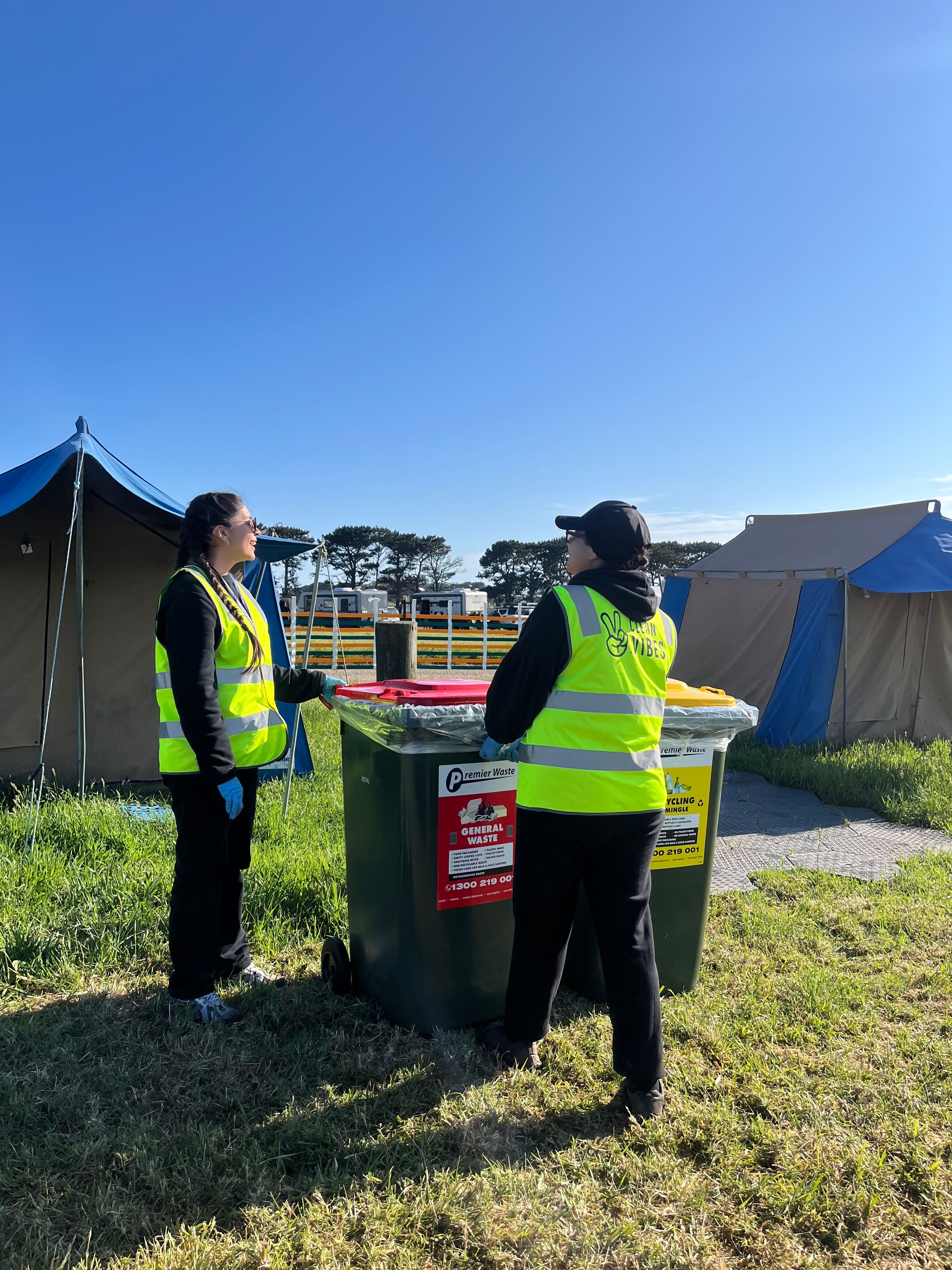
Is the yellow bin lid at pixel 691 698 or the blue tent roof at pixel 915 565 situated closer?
the yellow bin lid at pixel 691 698

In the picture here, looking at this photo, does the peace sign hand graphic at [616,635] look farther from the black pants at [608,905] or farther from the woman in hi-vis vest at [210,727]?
the woman in hi-vis vest at [210,727]

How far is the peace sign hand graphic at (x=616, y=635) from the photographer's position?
99.0 inches

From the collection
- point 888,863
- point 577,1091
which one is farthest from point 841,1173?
point 888,863

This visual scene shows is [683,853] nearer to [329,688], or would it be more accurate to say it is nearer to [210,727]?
[329,688]

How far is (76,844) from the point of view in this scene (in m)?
4.70

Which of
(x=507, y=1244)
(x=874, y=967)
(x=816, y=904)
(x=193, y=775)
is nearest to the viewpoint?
(x=507, y=1244)

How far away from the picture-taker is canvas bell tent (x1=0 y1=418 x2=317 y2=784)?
252 inches

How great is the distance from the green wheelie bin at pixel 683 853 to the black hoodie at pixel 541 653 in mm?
865

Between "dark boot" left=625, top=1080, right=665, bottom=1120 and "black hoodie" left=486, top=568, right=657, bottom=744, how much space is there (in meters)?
1.17

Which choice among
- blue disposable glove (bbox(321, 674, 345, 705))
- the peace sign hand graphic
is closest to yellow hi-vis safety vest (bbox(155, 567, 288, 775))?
blue disposable glove (bbox(321, 674, 345, 705))

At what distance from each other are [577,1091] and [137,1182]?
1.35 m

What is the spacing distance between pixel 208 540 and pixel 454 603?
86.7 feet

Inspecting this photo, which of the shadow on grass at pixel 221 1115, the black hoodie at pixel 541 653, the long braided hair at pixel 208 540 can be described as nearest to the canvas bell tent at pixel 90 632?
the long braided hair at pixel 208 540

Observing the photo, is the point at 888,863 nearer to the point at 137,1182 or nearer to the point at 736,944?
the point at 736,944
